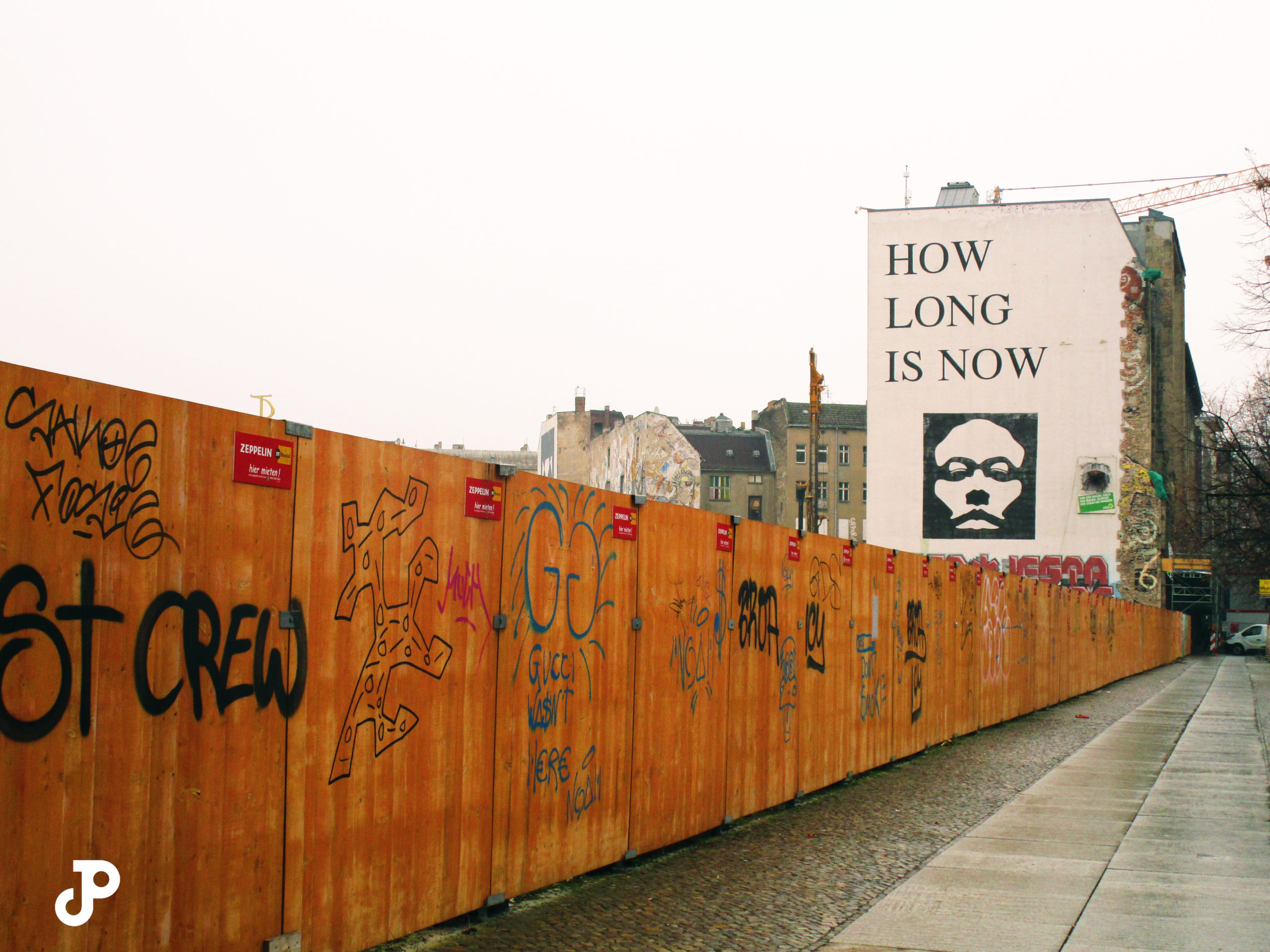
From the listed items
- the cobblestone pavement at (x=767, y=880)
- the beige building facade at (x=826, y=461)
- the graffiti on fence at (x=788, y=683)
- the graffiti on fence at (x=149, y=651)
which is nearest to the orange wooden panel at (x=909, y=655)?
the cobblestone pavement at (x=767, y=880)

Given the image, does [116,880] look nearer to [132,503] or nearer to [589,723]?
[132,503]

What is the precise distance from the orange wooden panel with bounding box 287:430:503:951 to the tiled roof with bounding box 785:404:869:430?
87.8 metres

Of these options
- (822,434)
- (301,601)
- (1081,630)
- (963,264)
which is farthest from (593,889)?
(822,434)

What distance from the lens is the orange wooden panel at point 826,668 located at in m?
10.9

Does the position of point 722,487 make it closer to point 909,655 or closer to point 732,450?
point 732,450

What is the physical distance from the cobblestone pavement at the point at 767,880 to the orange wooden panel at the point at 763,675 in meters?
0.30

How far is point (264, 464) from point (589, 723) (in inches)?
127

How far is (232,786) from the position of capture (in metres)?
4.69

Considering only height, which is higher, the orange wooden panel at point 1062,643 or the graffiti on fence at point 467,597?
the graffiti on fence at point 467,597

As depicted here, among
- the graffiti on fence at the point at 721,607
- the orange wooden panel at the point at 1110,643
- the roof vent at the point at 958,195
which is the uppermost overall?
the roof vent at the point at 958,195

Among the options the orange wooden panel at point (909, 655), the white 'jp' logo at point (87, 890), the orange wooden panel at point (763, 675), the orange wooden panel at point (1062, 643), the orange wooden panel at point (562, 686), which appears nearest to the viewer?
the white 'jp' logo at point (87, 890)

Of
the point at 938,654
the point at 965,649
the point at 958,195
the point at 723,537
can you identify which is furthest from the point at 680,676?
the point at 958,195

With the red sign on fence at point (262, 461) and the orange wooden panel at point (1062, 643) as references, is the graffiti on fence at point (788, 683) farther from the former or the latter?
the orange wooden panel at point (1062, 643)

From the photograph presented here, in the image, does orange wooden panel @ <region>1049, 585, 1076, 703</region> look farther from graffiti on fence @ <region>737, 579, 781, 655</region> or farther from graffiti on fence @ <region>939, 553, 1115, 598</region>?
graffiti on fence @ <region>939, 553, 1115, 598</region>
